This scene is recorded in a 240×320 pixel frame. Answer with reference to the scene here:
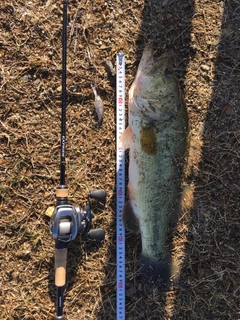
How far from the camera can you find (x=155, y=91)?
2865 millimetres

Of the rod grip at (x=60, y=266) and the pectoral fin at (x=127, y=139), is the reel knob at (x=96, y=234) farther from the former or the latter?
the pectoral fin at (x=127, y=139)

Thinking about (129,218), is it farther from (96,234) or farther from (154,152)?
(154,152)

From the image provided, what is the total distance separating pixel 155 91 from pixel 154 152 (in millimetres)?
499

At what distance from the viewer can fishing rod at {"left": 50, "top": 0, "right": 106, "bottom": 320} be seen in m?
2.90

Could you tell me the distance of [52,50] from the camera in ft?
10.8

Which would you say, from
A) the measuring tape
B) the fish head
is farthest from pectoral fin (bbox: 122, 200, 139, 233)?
the fish head

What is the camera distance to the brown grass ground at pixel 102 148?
3.26 metres

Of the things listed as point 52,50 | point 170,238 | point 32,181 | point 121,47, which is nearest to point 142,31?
point 121,47

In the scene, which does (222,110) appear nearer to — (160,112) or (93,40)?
(160,112)

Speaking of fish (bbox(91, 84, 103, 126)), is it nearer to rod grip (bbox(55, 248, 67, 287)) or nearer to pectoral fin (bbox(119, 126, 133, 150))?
pectoral fin (bbox(119, 126, 133, 150))

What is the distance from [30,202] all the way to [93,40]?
1.65 m

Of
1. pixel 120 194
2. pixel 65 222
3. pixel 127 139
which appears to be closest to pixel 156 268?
pixel 120 194

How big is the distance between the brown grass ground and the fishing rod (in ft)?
0.80

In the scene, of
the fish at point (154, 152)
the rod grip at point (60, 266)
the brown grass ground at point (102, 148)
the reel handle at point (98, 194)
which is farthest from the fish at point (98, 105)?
the rod grip at point (60, 266)
